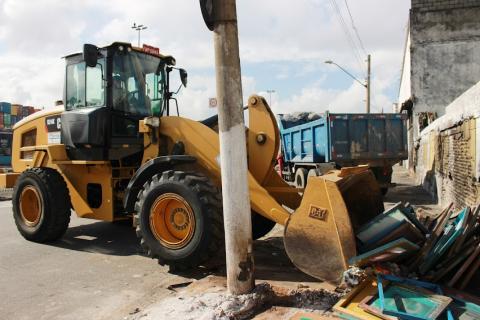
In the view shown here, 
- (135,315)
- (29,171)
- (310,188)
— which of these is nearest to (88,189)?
(29,171)

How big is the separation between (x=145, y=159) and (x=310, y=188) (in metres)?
3.03

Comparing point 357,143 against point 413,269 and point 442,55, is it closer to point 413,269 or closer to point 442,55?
point 413,269

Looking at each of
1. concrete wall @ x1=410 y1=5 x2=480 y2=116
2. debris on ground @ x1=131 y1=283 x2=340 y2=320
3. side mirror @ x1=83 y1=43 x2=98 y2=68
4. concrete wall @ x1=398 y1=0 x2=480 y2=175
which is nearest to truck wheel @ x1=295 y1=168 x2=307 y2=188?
side mirror @ x1=83 y1=43 x2=98 y2=68

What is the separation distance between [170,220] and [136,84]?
106 inches

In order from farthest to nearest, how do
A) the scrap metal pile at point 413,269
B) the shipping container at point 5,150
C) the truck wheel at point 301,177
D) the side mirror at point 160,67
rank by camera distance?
1. the shipping container at point 5,150
2. the truck wheel at point 301,177
3. the side mirror at point 160,67
4. the scrap metal pile at point 413,269

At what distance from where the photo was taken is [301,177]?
14.3m

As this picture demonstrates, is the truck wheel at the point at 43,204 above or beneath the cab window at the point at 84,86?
beneath

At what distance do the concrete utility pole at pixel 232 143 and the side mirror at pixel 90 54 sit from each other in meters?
2.93

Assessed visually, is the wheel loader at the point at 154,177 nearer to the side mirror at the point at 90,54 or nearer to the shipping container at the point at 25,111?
the side mirror at the point at 90,54

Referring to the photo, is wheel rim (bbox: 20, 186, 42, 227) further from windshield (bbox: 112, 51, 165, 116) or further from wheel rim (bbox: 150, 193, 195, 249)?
wheel rim (bbox: 150, 193, 195, 249)

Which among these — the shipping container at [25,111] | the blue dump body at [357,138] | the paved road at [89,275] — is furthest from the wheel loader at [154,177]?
the shipping container at [25,111]

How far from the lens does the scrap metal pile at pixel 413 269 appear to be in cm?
377

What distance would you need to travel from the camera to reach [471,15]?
2464cm

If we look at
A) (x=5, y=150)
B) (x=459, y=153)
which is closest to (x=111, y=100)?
(x=459, y=153)
